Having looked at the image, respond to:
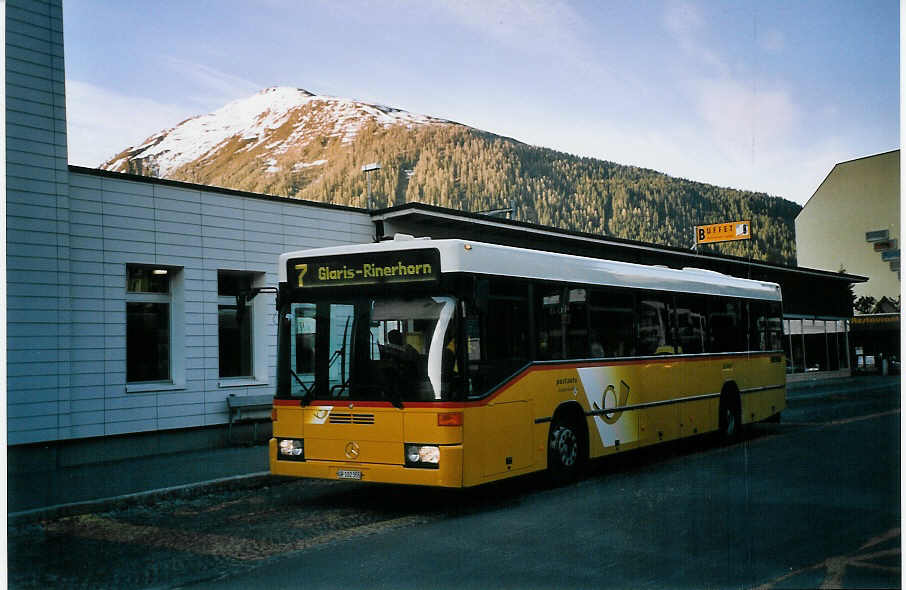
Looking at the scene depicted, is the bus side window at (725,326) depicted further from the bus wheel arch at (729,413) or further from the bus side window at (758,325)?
the bus wheel arch at (729,413)

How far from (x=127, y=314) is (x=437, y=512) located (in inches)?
275

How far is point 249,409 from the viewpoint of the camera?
15.1m

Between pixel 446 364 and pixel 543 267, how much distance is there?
227 centimetres

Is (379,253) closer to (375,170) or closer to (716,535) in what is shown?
(716,535)

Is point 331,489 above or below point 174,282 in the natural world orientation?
below

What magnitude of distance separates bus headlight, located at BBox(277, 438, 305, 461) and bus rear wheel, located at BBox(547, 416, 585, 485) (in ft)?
9.46

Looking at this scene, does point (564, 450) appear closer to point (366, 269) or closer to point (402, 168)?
point (366, 269)

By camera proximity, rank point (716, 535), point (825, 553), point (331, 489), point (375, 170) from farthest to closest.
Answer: point (375, 170), point (331, 489), point (716, 535), point (825, 553)

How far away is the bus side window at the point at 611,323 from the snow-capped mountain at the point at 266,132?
5960 mm

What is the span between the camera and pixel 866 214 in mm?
9117

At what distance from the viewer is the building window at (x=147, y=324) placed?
13781 millimetres

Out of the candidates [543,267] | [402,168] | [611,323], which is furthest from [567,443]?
[402,168]

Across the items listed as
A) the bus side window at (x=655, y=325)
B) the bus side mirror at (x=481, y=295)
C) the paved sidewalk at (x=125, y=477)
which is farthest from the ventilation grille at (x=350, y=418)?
the bus side window at (x=655, y=325)

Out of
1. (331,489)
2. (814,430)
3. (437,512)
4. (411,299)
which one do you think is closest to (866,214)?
(411,299)
